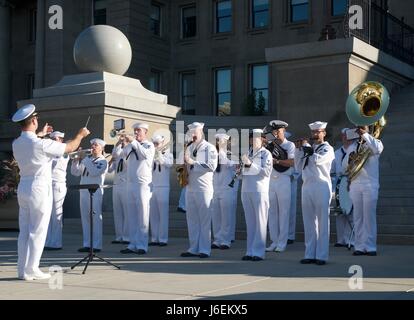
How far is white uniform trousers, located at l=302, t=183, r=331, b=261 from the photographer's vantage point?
33.9 ft

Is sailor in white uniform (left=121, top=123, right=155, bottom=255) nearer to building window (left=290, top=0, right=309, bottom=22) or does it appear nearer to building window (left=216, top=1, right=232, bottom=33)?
building window (left=290, top=0, right=309, bottom=22)

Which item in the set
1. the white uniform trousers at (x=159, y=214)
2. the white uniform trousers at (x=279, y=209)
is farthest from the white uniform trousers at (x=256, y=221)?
the white uniform trousers at (x=159, y=214)

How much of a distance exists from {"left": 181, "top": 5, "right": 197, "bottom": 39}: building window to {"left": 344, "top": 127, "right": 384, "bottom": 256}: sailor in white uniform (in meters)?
24.1

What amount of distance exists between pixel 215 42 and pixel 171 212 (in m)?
19.0

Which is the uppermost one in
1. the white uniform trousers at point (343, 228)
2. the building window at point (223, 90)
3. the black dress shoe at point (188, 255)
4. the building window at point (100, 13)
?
the building window at point (100, 13)

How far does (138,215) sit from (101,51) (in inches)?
252

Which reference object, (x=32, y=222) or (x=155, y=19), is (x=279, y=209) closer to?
(x=32, y=222)

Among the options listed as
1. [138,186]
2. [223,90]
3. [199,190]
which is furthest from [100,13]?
[199,190]

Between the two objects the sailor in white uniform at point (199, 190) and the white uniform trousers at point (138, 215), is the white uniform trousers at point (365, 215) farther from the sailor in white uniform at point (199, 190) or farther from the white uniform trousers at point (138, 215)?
the white uniform trousers at point (138, 215)

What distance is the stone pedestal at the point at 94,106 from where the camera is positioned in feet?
54.2

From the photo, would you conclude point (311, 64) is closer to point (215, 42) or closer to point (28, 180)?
point (28, 180)

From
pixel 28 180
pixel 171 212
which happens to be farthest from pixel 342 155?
pixel 28 180

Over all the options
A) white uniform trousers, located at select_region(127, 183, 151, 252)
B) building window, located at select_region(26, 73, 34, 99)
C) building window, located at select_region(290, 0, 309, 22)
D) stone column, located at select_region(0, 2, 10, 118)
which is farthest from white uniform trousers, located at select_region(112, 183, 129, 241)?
building window, located at select_region(26, 73, 34, 99)

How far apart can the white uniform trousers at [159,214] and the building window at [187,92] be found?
2067 centimetres
